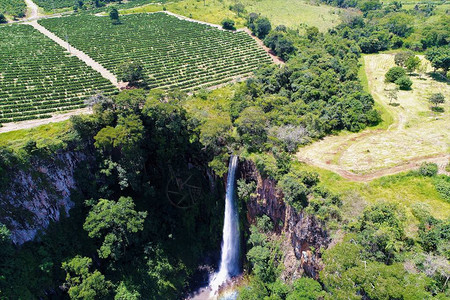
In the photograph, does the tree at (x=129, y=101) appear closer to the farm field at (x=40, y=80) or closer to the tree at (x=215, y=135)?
the tree at (x=215, y=135)

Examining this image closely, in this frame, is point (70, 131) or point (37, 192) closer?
point (37, 192)

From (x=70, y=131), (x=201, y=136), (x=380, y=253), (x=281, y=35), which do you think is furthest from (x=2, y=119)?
(x=281, y=35)

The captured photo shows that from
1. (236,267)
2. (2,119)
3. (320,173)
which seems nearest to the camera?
(320,173)

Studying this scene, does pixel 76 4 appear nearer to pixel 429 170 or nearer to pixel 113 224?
pixel 113 224

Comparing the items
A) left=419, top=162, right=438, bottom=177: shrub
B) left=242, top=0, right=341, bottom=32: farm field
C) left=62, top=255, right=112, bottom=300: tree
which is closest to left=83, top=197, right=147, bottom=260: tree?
left=62, top=255, right=112, bottom=300: tree

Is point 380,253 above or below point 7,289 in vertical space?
above

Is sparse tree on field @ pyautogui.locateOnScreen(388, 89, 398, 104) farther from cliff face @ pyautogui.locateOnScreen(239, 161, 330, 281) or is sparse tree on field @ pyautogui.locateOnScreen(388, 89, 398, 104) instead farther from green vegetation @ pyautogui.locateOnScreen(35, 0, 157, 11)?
green vegetation @ pyautogui.locateOnScreen(35, 0, 157, 11)

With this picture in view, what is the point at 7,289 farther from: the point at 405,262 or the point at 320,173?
the point at 405,262

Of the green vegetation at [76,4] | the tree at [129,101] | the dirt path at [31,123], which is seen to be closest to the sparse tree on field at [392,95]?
the tree at [129,101]

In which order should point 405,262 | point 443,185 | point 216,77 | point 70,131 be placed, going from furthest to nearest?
point 216,77, point 70,131, point 443,185, point 405,262
